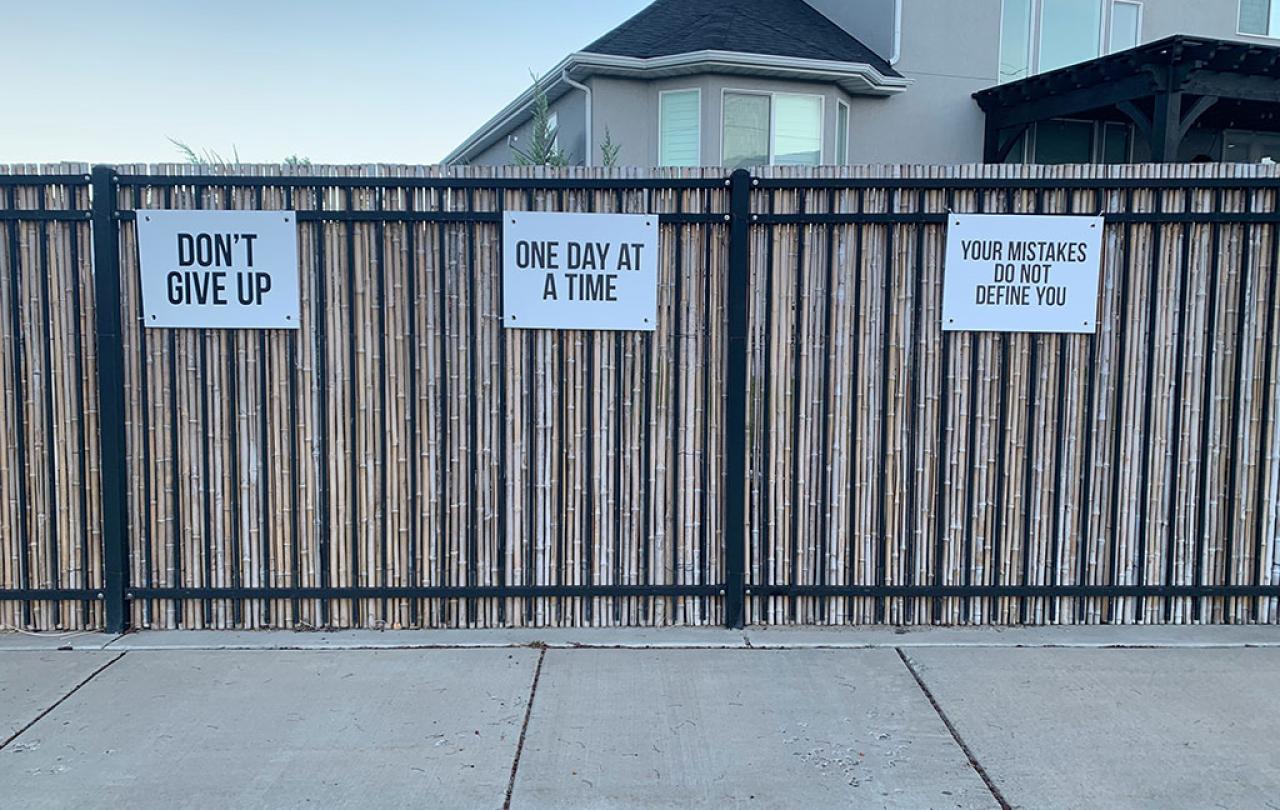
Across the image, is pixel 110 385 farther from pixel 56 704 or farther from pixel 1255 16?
pixel 1255 16

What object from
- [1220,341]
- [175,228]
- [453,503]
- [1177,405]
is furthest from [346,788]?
[1220,341]

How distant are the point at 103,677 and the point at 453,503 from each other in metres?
1.72

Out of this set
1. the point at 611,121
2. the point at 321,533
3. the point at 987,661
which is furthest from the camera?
the point at 611,121

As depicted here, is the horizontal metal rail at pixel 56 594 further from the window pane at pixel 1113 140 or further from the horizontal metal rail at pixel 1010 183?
the window pane at pixel 1113 140

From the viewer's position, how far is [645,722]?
3.74m

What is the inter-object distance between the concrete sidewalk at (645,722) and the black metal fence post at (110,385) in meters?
0.35

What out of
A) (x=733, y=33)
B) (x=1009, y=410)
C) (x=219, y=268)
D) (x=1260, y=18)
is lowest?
(x=1009, y=410)

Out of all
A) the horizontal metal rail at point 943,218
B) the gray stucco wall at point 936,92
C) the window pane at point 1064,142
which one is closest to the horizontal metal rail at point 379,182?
the horizontal metal rail at point 943,218

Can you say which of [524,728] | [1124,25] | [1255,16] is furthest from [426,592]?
[1255,16]

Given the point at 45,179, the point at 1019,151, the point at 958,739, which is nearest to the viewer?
Result: the point at 958,739

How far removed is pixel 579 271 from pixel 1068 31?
41.0 feet

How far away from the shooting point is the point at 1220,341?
469 cm

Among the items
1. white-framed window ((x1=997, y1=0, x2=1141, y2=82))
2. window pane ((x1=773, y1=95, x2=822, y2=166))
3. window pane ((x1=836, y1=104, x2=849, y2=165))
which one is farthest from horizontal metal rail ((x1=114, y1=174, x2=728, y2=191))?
white-framed window ((x1=997, y1=0, x2=1141, y2=82))

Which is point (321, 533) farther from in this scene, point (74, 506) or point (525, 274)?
point (525, 274)
